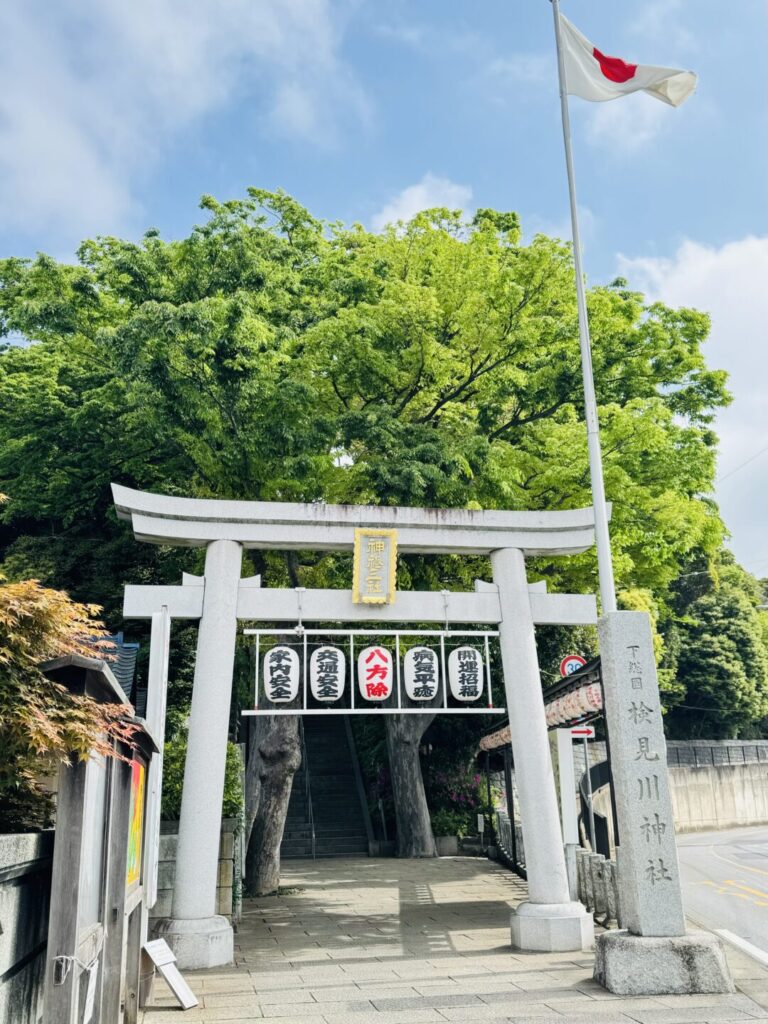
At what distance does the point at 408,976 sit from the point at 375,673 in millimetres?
3747

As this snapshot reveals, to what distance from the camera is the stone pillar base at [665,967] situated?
8016mm

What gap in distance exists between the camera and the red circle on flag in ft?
37.2

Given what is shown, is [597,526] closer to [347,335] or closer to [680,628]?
[347,335]

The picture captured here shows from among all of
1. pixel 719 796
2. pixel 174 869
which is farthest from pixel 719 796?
pixel 174 869

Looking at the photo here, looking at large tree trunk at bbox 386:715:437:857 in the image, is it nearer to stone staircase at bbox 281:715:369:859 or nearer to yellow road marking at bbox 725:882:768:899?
stone staircase at bbox 281:715:369:859

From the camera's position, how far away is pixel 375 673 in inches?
452

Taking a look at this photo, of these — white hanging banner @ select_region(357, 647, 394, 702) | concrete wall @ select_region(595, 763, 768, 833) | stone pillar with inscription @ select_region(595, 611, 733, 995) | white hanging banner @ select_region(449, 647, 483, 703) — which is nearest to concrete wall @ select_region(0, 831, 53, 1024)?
stone pillar with inscription @ select_region(595, 611, 733, 995)

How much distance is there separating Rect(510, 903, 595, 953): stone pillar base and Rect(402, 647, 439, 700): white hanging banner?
302 cm

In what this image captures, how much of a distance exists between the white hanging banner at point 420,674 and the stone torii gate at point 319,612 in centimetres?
53

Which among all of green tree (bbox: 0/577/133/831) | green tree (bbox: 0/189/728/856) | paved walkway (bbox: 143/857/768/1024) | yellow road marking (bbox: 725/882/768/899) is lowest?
yellow road marking (bbox: 725/882/768/899)

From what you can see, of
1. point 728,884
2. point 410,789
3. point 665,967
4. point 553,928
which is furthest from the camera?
point 410,789

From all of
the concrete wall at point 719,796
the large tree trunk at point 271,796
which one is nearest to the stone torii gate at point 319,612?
the large tree trunk at point 271,796

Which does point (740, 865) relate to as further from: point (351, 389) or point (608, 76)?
point (608, 76)

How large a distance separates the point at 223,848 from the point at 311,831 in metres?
12.4
